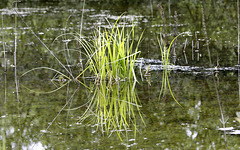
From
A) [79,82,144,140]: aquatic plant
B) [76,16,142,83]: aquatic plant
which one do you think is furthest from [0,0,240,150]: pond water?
[76,16,142,83]: aquatic plant

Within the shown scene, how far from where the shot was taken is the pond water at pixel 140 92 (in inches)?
102

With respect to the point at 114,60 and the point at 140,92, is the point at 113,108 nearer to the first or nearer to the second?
the point at 140,92

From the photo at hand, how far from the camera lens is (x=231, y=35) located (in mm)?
5598

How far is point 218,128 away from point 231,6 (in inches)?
201

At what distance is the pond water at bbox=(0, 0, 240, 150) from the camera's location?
2.59 m

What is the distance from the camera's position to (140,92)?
145 inches

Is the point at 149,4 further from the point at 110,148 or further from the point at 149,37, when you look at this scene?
the point at 110,148

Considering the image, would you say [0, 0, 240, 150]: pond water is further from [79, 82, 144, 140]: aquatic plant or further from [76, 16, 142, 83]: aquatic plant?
[76, 16, 142, 83]: aquatic plant

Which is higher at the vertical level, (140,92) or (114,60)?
(114,60)

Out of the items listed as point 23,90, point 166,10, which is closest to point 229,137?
point 23,90

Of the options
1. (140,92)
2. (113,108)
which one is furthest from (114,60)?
(113,108)

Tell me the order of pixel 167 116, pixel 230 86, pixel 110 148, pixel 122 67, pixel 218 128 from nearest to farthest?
1. pixel 110 148
2. pixel 218 128
3. pixel 167 116
4. pixel 230 86
5. pixel 122 67

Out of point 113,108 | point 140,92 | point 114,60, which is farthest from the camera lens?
point 114,60

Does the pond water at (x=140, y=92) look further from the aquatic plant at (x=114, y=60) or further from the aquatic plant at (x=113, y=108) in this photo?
the aquatic plant at (x=114, y=60)
